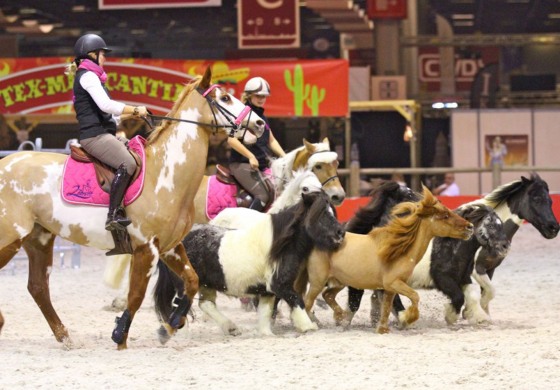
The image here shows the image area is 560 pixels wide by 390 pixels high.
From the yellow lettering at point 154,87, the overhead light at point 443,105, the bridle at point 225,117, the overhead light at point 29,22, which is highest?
the overhead light at point 29,22

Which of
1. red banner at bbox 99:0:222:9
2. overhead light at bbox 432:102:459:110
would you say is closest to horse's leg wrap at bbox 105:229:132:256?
red banner at bbox 99:0:222:9

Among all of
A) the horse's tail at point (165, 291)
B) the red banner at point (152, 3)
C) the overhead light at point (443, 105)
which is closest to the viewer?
the horse's tail at point (165, 291)

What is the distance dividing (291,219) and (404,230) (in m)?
0.86

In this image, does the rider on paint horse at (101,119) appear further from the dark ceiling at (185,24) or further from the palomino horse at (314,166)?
the dark ceiling at (185,24)

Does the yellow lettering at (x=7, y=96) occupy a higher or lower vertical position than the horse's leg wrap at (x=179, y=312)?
higher

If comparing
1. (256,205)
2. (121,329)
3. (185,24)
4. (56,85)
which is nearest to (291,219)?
(256,205)

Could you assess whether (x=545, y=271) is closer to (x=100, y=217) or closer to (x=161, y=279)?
(x=161, y=279)

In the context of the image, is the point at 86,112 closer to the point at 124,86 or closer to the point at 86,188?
the point at 86,188

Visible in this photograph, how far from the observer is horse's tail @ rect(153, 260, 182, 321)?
809 centimetres

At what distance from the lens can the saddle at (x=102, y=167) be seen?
289 inches

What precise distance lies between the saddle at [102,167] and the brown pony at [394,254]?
61.0 inches

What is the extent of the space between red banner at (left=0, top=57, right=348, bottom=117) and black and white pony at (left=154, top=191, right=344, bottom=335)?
7801 mm

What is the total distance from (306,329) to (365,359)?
1.21 meters

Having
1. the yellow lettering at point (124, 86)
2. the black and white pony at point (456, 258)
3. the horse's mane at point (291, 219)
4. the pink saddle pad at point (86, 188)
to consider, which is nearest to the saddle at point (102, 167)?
the pink saddle pad at point (86, 188)
